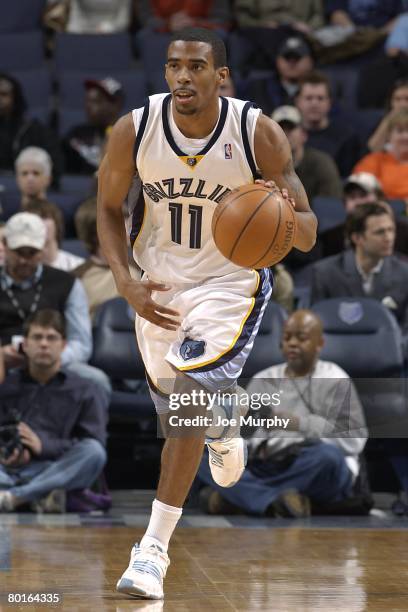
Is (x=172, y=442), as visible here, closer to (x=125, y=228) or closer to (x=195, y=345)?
(x=195, y=345)

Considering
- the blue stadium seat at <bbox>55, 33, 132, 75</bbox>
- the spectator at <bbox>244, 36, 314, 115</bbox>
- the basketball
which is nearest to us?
the basketball

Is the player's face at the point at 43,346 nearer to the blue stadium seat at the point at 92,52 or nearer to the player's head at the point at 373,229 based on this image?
the player's head at the point at 373,229

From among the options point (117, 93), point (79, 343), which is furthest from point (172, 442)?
point (117, 93)

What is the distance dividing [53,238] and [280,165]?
371 centimetres

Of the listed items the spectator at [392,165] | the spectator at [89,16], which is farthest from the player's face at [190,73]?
the spectator at [89,16]

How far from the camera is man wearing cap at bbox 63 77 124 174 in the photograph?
379 inches

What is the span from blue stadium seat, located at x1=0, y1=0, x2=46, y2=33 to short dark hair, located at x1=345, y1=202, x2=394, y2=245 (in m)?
4.64

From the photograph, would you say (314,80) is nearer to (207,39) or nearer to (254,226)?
(207,39)

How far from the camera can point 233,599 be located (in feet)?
14.1

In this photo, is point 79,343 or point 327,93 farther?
point 327,93

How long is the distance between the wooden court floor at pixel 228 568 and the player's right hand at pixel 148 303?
0.97 metres

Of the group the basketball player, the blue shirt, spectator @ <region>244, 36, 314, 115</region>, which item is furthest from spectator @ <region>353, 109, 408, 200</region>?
the basketball player

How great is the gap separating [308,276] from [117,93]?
2.25 m

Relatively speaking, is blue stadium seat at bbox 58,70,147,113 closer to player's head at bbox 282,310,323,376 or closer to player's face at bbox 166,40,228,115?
player's head at bbox 282,310,323,376
